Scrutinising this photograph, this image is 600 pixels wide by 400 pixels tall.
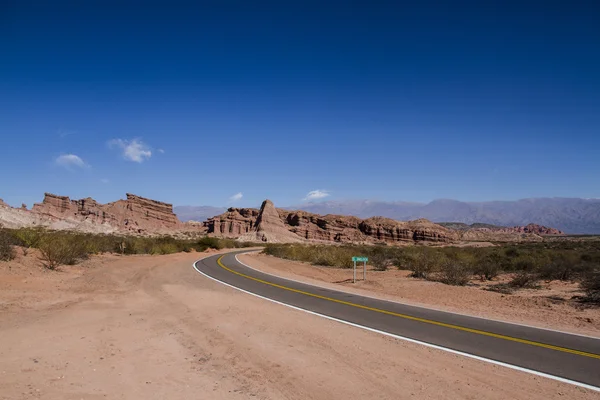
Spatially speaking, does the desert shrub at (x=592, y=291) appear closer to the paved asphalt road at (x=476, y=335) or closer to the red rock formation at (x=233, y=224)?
the paved asphalt road at (x=476, y=335)

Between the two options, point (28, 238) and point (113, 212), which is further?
point (113, 212)

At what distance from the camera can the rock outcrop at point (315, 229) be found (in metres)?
96.3

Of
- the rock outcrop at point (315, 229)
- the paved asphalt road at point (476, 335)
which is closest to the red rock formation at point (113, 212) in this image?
the rock outcrop at point (315, 229)

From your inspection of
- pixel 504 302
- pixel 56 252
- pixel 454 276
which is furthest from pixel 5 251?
pixel 454 276

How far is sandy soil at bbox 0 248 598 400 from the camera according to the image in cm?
581

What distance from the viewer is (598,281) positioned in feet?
50.1

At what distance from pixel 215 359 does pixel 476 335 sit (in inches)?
229

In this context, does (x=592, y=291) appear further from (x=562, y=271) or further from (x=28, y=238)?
(x=28, y=238)

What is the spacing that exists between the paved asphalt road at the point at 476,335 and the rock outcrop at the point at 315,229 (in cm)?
7754

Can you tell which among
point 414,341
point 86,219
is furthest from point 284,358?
point 86,219

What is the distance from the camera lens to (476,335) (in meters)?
9.03

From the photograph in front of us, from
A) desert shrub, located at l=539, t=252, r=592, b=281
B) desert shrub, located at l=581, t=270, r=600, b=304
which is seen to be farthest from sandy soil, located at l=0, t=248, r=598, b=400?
desert shrub, located at l=539, t=252, r=592, b=281

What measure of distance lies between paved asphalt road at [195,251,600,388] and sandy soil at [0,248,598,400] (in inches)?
28.3

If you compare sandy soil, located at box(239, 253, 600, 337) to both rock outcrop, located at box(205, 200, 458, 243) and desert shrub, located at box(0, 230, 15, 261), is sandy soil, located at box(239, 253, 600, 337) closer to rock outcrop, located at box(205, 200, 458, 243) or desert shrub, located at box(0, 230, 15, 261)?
desert shrub, located at box(0, 230, 15, 261)
